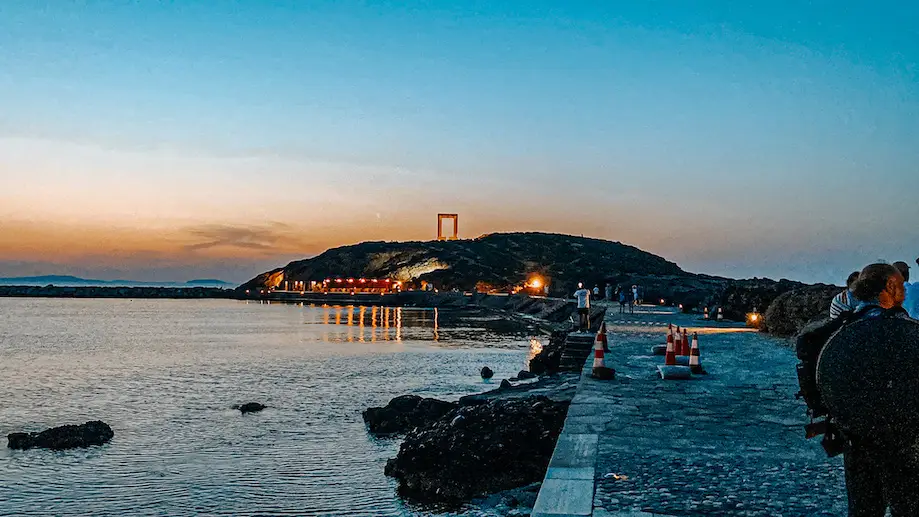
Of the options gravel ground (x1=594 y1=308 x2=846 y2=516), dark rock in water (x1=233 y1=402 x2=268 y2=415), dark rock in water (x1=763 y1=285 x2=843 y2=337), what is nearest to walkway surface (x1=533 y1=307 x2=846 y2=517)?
gravel ground (x1=594 y1=308 x2=846 y2=516)

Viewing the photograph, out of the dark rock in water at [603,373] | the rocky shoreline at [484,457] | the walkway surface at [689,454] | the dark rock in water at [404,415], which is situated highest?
the dark rock in water at [603,373]

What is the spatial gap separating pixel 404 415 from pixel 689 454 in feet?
35.1

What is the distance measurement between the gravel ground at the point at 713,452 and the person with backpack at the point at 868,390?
215 cm

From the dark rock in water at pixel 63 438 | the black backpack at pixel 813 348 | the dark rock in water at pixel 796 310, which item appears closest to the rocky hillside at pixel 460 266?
the dark rock in water at pixel 796 310

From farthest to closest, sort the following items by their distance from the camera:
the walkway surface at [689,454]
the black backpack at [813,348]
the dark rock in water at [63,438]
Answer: the dark rock in water at [63,438]
the walkway surface at [689,454]
the black backpack at [813,348]

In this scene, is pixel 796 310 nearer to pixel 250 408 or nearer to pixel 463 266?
pixel 250 408

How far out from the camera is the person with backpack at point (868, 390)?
11.0 ft

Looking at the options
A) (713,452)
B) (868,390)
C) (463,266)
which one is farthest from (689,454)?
(463,266)

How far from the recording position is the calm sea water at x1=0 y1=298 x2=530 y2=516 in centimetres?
1242

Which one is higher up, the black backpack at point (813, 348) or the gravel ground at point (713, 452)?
the black backpack at point (813, 348)

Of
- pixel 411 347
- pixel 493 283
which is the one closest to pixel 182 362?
pixel 411 347

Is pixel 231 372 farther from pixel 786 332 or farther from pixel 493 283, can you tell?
pixel 493 283

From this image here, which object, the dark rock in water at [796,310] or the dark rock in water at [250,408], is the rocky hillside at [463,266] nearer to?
the dark rock in water at [796,310]

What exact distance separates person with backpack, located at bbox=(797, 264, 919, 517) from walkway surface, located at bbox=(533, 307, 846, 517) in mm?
2155
